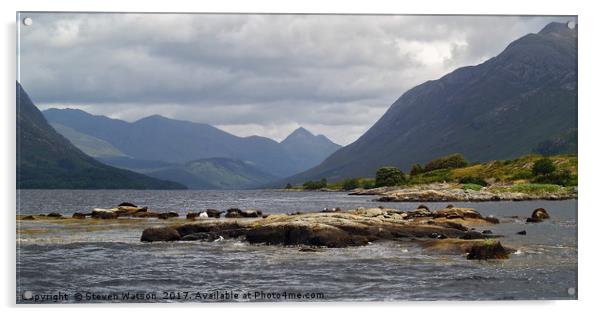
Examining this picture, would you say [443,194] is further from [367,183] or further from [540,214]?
[367,183]

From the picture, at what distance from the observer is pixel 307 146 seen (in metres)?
19.2

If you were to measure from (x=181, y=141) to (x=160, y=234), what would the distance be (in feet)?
12.4

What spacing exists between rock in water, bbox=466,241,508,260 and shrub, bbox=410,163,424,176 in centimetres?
399

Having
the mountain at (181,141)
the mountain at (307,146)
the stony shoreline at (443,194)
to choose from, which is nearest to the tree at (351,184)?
the stony shoreline at (443,194)

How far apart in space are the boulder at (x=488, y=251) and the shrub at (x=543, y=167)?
461 cm

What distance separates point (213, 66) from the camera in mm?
18250

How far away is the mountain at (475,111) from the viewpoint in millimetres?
18094

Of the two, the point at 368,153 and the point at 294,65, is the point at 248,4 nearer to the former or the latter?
the point at 294,65

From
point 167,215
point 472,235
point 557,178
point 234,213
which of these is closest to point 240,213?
point 234,213

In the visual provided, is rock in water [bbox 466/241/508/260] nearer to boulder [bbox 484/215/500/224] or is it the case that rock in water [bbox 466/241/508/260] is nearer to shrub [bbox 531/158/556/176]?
boulder [bbox 484/215/500/224]

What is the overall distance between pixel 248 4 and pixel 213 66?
2.48m

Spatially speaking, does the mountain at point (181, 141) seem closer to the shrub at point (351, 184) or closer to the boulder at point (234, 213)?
the shrub at point (351, 184)

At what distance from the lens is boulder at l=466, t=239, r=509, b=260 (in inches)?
708

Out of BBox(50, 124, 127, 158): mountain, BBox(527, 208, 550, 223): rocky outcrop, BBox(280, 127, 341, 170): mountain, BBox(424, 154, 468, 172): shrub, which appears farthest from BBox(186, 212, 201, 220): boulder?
BBox(527, 208, 550, 223): rocky outcrop
